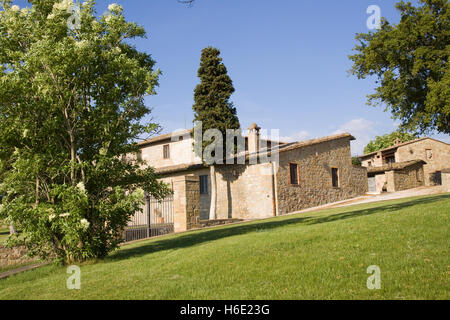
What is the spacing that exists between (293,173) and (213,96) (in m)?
7.66

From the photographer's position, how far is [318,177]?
89.1ft

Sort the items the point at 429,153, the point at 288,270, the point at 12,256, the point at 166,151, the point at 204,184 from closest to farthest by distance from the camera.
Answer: the point at 288,270 → the point at 12,256 → the point at 204,184 → the point at 166,151 → the point at 429,153

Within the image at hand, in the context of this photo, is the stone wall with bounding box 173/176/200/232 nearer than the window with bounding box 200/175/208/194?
Yes

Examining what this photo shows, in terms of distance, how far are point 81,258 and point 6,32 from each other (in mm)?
5983

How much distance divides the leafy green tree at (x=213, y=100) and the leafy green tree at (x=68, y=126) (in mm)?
15045

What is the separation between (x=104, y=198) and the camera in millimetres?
9477

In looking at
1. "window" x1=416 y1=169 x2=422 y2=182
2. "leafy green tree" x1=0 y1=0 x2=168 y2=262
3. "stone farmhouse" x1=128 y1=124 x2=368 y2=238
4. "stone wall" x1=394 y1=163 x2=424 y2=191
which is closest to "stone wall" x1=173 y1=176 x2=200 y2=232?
"stone farmhouse" x1=128 y1=124 x2=368 y2=238

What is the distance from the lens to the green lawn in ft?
16.0

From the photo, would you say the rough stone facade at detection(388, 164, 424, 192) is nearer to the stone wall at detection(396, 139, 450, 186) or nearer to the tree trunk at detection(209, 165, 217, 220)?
the stone wall at detection(396, 139, 450, 186)

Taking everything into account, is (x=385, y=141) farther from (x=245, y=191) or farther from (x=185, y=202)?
(x=185, y=202)

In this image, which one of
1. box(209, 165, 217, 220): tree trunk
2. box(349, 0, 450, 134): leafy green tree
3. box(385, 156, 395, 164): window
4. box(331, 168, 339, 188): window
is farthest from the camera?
box(385, 156, 395, 164): window

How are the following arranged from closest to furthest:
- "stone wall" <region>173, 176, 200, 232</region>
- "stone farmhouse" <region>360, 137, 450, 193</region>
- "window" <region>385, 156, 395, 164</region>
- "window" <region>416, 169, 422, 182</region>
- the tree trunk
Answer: "stone wall" <region>173, 176, 200, 232</region>
the tree trunk
"stone farmhouse" <region>360, 137, 450, 193</region>
"window" <region>416, 169, 422, 182</region>
"window" <region>385, 156, 395, 164</region>

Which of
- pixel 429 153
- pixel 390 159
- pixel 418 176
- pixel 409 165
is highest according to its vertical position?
pixel 429 153

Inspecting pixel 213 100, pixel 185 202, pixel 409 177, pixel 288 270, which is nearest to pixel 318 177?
pixel 213 100
